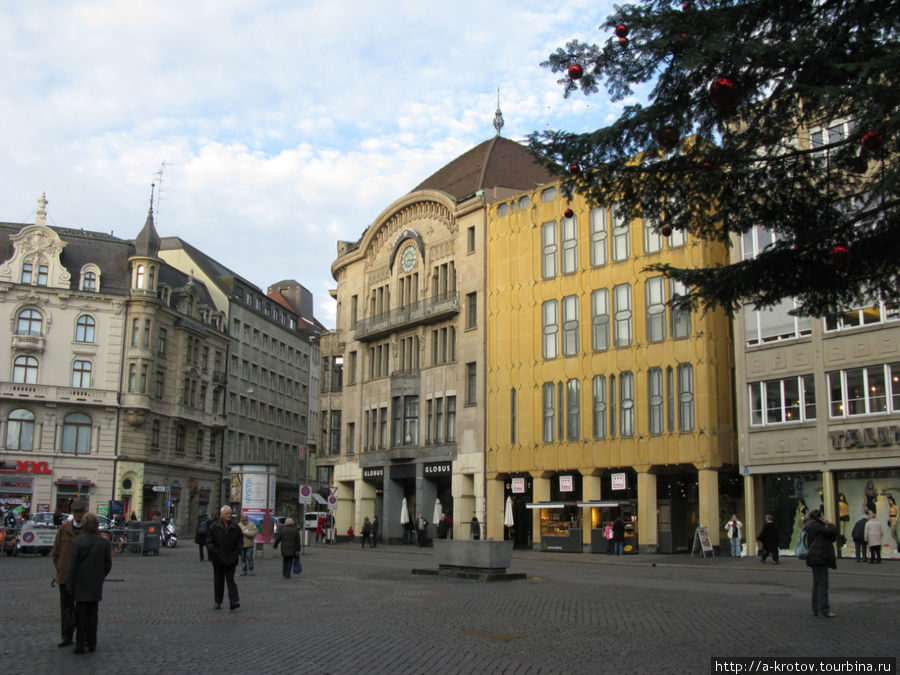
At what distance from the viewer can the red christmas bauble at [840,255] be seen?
1094cm

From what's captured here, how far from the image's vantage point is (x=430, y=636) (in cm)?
1287

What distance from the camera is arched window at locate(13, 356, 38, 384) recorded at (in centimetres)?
6100

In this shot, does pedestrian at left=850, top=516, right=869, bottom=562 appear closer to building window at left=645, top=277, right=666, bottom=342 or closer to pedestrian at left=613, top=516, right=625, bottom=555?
pedestrian at left=613, top=516, right=625, bottom=555

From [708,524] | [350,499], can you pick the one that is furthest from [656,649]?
[350,499]

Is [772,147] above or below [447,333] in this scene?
below

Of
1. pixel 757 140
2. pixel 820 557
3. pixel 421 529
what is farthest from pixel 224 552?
pixel 421 529

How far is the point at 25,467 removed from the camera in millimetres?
59844

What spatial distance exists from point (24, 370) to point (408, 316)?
24.7 meters

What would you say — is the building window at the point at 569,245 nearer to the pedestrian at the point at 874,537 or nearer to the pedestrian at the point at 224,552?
the pedestrian at the point at 874,537

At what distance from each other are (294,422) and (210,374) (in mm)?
20986

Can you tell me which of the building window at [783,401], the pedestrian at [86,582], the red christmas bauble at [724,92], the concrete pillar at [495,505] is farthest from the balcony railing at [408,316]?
the red christmas bauble at [724,92]

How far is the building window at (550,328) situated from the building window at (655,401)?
6250 millimetres

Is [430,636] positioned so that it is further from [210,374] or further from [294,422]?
[294,422]

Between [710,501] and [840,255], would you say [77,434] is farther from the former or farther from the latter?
[840,255]
